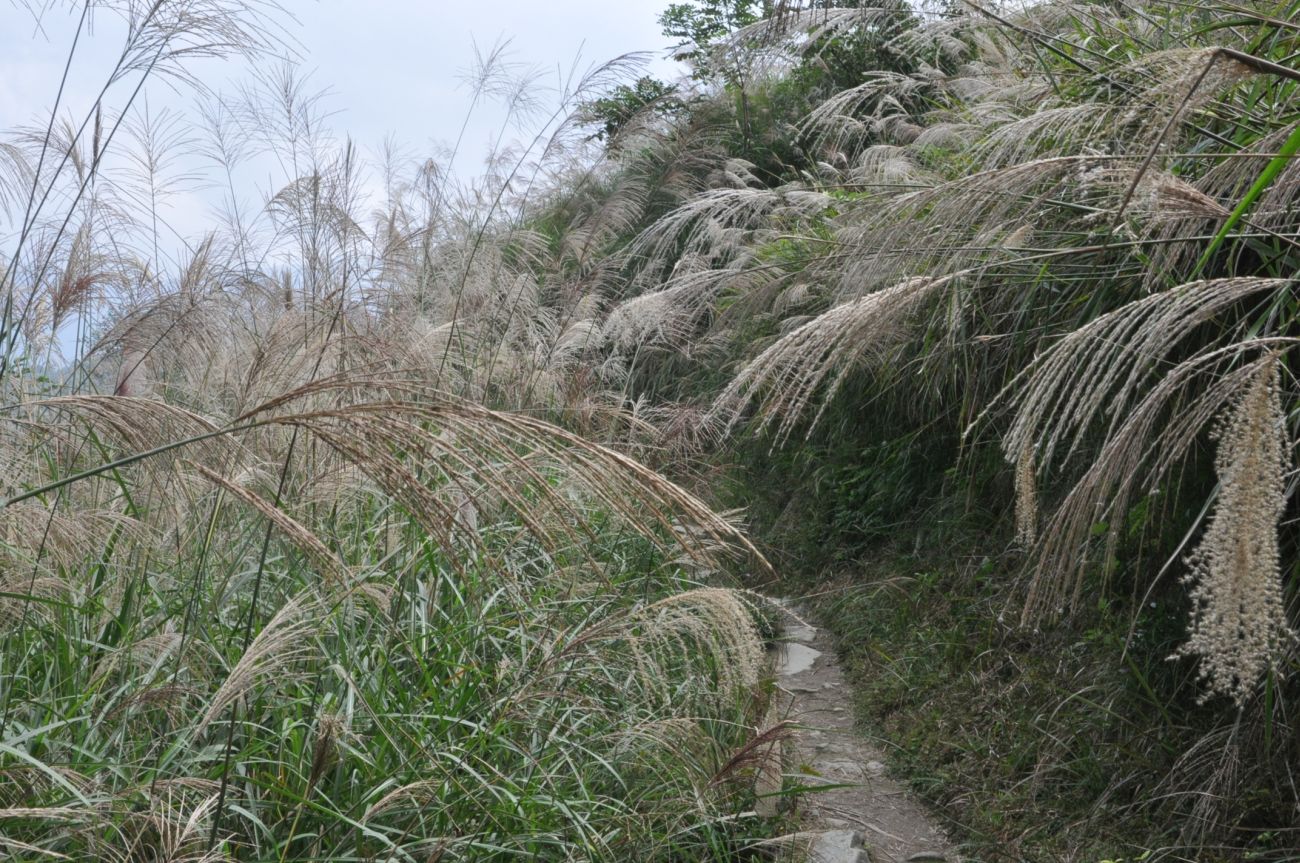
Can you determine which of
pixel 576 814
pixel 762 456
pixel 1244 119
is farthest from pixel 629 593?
pixel 762 456

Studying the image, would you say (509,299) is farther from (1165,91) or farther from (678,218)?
(1165,91)

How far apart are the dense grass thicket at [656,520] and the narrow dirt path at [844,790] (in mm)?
169

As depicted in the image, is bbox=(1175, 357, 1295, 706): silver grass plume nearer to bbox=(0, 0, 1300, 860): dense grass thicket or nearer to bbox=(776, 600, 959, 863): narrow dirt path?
bbox=(0, 0, 1300, 860): dense grass thicket

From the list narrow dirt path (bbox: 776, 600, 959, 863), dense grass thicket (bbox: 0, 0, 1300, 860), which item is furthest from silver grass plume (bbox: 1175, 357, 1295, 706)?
narrow dirt path (bbox: 776, 600, 959, 863)

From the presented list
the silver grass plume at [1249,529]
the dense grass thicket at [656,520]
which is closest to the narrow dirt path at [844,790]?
the dense grass thicket at [656,520]

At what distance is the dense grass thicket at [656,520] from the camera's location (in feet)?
5.73

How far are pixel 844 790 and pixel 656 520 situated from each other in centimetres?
287

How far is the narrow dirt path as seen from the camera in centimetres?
347

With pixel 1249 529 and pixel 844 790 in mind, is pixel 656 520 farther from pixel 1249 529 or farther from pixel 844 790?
pixel 844 790

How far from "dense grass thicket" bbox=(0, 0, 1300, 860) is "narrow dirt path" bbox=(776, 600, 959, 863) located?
0.17m

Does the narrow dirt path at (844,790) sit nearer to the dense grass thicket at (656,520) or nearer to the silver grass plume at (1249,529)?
the dense grass thicket at (656,520)

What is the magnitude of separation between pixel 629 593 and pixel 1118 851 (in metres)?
2.11

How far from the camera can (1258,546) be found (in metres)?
1.32

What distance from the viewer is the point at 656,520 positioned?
1.55 m
